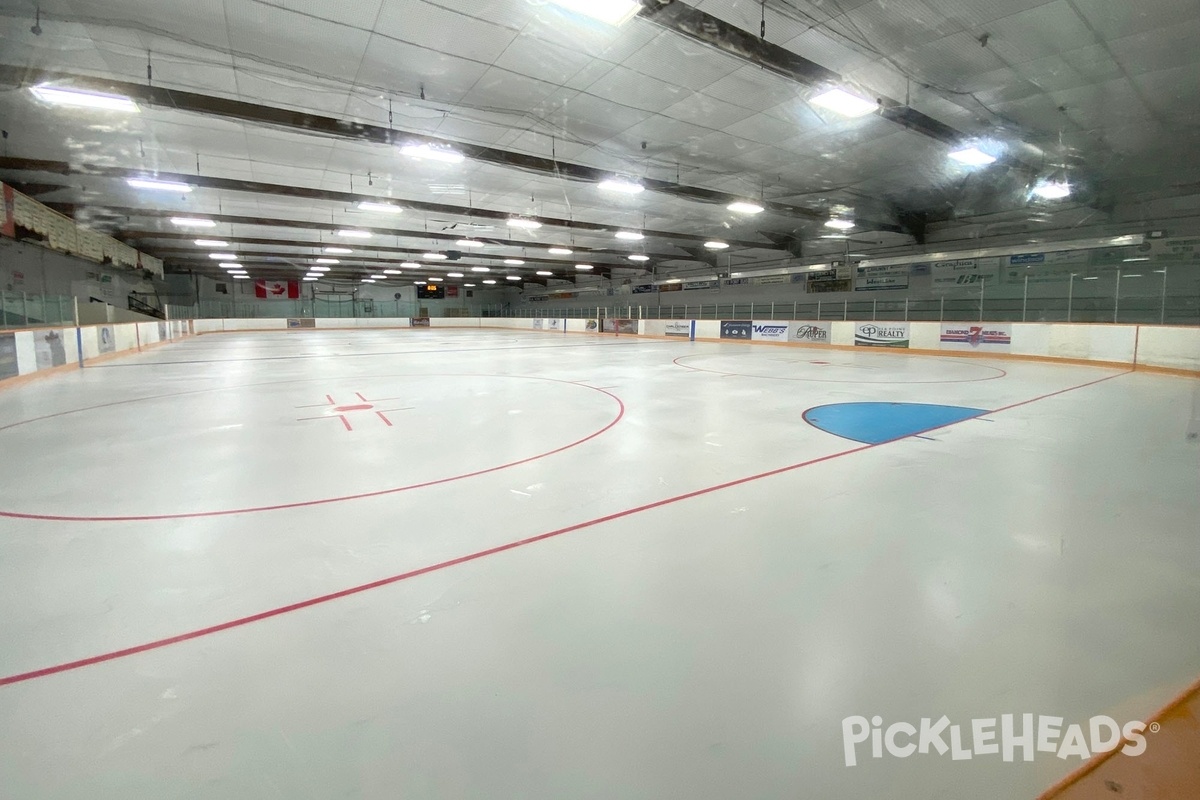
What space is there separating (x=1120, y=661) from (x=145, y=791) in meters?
3.05

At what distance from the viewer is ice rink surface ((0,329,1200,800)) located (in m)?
1.41

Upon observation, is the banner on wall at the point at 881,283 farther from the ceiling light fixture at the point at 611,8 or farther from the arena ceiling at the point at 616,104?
the ceiling light fixture at the point at 611,8

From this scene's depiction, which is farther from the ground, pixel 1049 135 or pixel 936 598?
pixel 1049 135

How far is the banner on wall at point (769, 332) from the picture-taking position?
19.7m

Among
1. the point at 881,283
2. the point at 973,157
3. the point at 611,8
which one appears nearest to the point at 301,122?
the point at 611,8

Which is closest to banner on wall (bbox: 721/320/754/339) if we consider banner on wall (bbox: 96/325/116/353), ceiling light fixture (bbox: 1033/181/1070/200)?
ceiling light fixture (bbox: 1033/181/1070/200)

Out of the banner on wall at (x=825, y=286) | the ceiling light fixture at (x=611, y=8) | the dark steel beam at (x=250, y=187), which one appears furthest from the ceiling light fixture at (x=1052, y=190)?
the dark steel beam at (x=250, y=187)

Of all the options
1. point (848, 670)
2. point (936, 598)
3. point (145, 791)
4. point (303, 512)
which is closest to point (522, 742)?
point (145, 791)

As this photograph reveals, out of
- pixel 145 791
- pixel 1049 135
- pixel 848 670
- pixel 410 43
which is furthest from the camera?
pixel 1049 135

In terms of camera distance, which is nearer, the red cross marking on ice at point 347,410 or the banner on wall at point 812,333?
the red cross marking on ice at point 347,410

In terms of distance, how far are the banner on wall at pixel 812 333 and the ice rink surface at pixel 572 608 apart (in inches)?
529

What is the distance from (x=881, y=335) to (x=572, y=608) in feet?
56.3

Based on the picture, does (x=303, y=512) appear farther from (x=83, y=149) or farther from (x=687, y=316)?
(x=687, y=316)

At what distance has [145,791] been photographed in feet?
4.30
